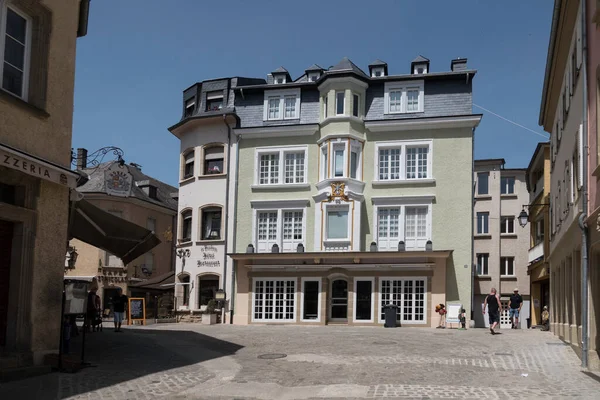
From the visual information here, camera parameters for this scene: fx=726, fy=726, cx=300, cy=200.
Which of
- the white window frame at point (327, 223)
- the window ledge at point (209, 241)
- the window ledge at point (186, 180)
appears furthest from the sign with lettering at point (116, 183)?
the white window frame at point (327, 223)

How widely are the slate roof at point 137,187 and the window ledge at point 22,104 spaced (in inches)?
1277

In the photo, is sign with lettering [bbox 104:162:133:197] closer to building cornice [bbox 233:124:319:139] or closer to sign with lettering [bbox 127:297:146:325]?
building cornice [bbox 233:124:319:139]

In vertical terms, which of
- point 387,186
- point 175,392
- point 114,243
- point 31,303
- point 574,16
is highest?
point 574,16

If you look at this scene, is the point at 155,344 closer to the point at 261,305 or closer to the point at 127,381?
the point at 127,381

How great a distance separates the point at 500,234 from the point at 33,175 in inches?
1683

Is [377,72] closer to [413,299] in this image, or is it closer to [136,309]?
[413,299]

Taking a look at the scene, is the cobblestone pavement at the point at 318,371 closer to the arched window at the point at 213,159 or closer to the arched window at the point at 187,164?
the arched window at the point at 213,159

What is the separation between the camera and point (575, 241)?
1714cm

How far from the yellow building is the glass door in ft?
29.4

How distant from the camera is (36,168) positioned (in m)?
12.2

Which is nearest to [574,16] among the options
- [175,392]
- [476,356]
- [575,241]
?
[575,241]

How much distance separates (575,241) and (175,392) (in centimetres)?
1027

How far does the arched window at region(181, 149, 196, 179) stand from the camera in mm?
36631

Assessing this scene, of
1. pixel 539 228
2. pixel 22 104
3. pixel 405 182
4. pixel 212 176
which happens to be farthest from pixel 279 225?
pixel 22 104
